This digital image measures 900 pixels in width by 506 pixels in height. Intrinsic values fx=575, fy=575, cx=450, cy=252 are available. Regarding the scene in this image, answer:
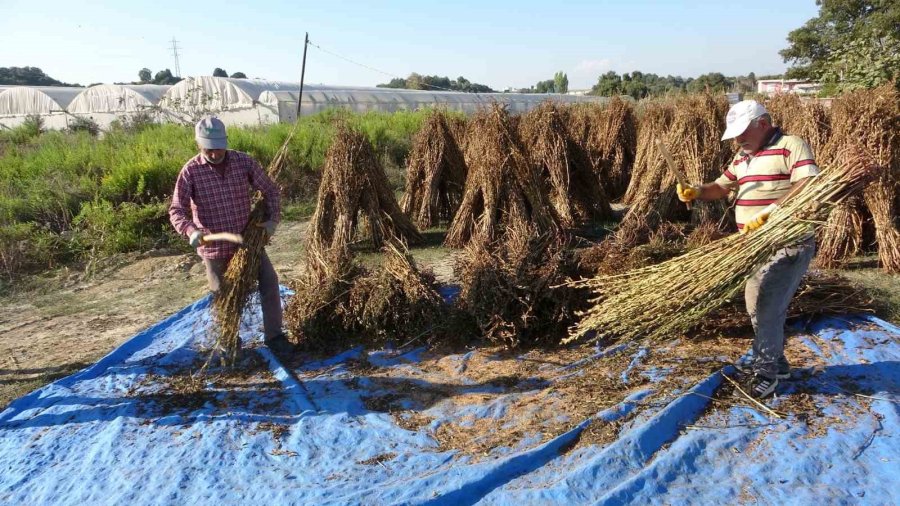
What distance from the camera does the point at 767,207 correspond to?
2912 mm

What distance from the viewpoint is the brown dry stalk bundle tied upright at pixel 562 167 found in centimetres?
784

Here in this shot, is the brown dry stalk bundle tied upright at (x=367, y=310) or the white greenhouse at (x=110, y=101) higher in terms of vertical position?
the white greenhouse at (x=110, y=101)

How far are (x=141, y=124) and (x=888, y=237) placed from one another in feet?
50.2

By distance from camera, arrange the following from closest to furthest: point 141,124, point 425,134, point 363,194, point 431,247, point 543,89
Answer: point 363,194 < point 431,247 < point 425,134 < point 141,124 < point 543,89

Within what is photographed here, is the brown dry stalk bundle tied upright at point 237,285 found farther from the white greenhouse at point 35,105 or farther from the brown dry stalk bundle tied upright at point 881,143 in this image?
the white greenhouse at point 35,105

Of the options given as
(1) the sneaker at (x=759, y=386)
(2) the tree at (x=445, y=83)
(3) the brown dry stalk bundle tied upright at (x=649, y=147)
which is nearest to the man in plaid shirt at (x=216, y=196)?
(1) the sneaker at (x=759, y=386)

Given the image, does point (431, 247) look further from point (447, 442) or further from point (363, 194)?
point (447, 442)

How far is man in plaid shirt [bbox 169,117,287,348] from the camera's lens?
3828 mm

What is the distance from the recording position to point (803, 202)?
2.69 metres

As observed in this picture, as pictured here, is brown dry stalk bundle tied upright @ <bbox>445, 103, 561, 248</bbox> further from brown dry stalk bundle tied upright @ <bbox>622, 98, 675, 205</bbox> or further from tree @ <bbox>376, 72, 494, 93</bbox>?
tree @ <bbox>376, 72, 494, 93</bbox>

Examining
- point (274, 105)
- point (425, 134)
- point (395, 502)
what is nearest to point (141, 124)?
point (274, 105)

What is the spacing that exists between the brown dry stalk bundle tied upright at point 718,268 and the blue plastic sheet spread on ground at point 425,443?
501mm

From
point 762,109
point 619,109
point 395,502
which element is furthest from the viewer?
point 619,109

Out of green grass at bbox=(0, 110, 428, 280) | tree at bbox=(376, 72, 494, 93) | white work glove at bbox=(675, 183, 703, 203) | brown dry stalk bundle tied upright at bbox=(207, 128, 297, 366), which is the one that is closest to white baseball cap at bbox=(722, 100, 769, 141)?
white work glove at bbox=(675, 183, 703, 203)
